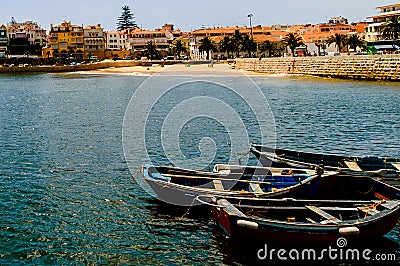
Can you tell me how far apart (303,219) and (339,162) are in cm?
638

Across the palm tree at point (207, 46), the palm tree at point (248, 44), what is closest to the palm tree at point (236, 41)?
the palm tree at point (248, 44)

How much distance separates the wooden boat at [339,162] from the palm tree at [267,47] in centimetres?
14298

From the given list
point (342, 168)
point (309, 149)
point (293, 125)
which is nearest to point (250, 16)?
point (293, 125)

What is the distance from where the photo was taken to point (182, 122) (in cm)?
5288

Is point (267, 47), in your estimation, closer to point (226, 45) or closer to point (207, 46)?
point (226, 45)

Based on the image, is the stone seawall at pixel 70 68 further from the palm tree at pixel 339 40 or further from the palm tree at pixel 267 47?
the palm tree at pixel 339 40

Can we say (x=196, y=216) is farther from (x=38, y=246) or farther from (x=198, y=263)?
(x=38, y=246)

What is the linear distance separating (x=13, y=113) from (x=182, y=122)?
22535mm

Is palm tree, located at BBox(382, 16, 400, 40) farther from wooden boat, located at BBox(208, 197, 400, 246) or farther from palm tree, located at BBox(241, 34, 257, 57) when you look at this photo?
wooden boat, located at BBox(208, 197, 400, 246)

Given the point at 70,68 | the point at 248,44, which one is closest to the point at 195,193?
the point at 248,44

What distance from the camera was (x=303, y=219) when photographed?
20703mm

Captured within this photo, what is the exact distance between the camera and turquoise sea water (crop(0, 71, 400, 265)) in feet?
66.0

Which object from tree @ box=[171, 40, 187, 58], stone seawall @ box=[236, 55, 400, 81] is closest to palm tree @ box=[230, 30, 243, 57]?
tree @ box=[171, 40, 187, 58]

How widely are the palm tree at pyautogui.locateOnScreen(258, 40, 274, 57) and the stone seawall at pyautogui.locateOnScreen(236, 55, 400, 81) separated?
1611 inches
